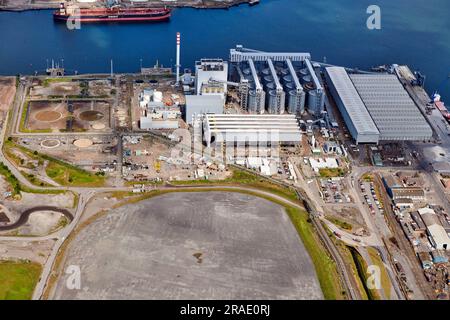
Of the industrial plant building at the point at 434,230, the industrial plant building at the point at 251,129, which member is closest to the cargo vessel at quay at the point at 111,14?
the industrial plant building at the point at 251,129

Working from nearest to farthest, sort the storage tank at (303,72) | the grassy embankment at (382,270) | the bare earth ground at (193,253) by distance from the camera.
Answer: the bare earth ground at (193,253)
the grassy embankment at (382,270)
the storage tank at (303,72)

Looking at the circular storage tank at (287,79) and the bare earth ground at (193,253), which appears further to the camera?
the circular storage tank at (287,79)

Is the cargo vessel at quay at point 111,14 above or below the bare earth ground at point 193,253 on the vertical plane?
above

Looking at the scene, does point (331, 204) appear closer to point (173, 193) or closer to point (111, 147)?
point (173, 193)

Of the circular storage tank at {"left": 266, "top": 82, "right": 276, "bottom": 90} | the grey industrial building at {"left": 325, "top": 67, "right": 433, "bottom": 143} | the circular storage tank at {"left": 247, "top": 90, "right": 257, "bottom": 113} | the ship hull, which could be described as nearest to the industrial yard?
the grey industrial building at {"left": 325, "top": 67, "right": 433, "bottom": 143}

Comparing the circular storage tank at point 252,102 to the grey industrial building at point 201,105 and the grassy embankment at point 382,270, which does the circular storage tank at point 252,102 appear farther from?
the grassy embankment at point 382,270

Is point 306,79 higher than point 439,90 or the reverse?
higher

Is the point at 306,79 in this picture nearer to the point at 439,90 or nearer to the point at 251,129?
the point at 251,129

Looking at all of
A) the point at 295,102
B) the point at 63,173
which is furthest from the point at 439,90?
the point at 63,173
